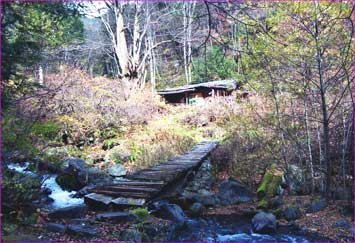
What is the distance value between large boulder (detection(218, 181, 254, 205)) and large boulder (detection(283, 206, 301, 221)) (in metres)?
1.41

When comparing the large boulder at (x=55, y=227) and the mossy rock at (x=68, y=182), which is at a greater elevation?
the large boulder at (x=55, y=227)

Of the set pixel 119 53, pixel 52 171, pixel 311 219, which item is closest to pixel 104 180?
pixel 52 171

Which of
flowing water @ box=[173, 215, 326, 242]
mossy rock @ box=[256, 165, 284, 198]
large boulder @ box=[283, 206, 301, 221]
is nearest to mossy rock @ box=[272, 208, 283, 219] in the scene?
large boulder @ box=[283, 206, 301, 221]

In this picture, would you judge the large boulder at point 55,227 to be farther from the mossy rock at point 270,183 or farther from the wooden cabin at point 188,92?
the wooden cabin at point 188,92

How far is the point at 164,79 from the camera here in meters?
28.2

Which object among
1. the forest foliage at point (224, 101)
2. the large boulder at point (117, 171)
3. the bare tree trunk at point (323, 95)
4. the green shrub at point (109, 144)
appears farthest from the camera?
the green shrub at point (109, 144)

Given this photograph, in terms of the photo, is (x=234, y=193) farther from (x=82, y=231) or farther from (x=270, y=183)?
(x=82, y=231)

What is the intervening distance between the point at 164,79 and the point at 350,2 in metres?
23.1

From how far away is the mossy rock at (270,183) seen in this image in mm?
7653

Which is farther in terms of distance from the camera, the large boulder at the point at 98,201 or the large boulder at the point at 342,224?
the large boulder at the point at 342,224

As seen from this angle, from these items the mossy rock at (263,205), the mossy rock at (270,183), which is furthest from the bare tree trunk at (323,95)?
the mossy rock at (270,183)

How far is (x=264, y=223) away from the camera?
18.8 ft

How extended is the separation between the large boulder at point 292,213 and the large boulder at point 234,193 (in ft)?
4.64

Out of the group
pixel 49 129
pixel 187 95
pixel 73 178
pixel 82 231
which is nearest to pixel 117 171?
pixel 73 178
